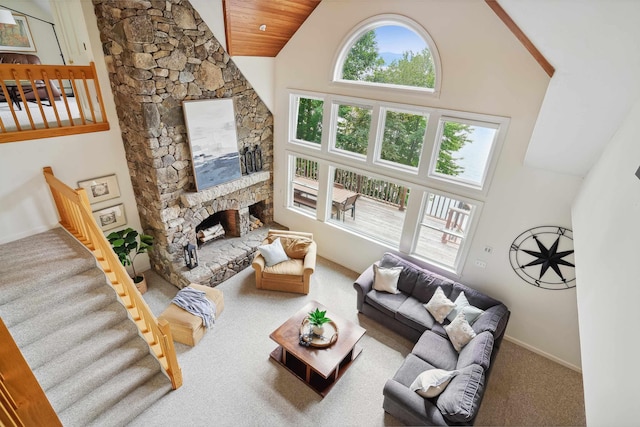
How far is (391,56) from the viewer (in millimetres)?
4773

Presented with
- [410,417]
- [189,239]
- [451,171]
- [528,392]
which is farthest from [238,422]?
[451,171]

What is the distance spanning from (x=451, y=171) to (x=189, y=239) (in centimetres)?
456

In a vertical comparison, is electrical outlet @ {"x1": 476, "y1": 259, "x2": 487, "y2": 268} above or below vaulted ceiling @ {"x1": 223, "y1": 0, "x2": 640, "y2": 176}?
below

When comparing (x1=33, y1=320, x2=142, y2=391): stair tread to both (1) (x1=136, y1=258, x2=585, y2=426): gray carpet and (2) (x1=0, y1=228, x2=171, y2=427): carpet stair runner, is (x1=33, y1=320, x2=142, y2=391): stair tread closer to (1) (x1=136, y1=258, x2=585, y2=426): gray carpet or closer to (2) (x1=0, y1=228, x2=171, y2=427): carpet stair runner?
(2) (x1=0, y1=228, x2=171, y2=427): carpet stair runner

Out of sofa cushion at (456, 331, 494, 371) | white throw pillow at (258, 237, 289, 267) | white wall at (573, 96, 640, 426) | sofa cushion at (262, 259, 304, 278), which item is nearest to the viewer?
white wall at (573, 96, 640, 426)

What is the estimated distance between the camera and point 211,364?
13.8 ft

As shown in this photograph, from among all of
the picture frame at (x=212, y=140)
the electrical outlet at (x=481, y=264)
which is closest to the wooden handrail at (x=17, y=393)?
the picture frame at (x=212, y=140)

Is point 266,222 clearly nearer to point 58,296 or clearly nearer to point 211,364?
point 211,364

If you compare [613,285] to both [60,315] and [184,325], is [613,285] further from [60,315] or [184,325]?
[60,315]

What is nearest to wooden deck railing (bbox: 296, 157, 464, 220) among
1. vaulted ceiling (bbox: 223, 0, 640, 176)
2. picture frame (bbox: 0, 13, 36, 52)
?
vaulted ceiling (bbox: 223, 0, 640, 176)

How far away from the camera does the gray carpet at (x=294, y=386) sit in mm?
3660

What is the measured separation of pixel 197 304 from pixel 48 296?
67.3 inches

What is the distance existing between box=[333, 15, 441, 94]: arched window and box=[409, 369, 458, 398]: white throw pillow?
145 inches

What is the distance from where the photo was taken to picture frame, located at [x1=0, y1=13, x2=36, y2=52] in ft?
16.6
